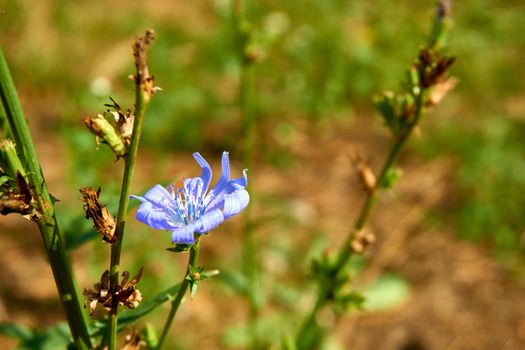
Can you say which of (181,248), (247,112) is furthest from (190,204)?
(247,112)

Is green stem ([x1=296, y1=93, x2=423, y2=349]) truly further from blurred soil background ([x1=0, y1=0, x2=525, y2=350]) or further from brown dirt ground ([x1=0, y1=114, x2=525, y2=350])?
brown dirt ground ([x1=0, y1=114, x2=525, y2=350])

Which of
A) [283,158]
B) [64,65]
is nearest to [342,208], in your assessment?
[283,158]

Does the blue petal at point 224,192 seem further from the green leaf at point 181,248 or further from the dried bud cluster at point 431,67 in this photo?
the dried bud cluster at point 431,67

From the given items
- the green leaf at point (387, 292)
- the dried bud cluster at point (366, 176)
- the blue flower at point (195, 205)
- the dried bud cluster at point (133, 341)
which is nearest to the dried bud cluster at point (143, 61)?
the blue flower at point (195, 205)

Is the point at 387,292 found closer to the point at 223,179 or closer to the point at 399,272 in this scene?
the point at 399,272

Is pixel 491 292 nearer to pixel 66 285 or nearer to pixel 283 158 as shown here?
pixel 283 158

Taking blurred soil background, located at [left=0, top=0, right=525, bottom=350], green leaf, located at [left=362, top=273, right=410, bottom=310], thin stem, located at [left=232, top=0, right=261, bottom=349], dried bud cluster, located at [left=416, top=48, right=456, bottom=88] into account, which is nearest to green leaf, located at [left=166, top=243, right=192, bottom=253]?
blurred soil background, located at [left=0, top=0, right=525, bottom=350]
